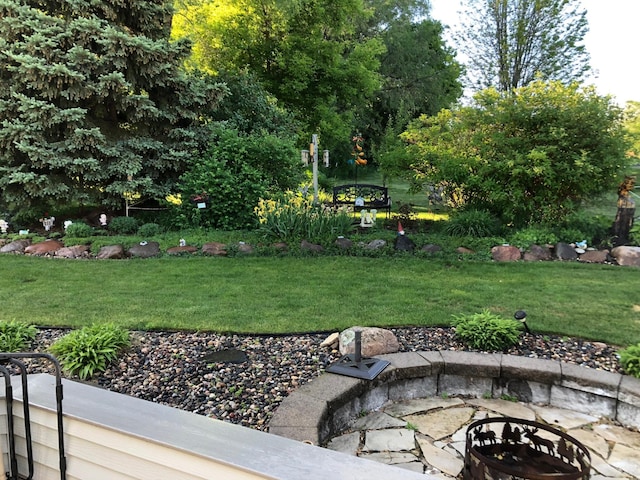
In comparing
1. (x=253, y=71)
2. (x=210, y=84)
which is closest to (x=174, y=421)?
(x=210, y=84)

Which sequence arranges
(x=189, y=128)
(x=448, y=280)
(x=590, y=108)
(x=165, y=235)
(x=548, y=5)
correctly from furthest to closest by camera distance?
(x=548, y=5) < (x=189, y=128) < (x=165, y=235) < (x=590, y=108) < (x=448, y=280)

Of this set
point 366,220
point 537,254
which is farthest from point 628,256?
point 366,220

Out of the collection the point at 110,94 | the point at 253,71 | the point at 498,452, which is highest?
Answer: the point at 253,71

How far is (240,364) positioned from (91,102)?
615 centimetres

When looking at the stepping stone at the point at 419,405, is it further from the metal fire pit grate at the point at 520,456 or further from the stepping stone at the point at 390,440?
the metal fire pit grate at the point at 520,456

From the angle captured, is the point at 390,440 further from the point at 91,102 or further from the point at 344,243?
the point at 91,102

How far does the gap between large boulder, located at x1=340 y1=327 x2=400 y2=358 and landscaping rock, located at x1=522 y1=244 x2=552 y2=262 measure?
3.54 m

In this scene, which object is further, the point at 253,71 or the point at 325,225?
the point at 253,71

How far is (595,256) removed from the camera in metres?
5.99

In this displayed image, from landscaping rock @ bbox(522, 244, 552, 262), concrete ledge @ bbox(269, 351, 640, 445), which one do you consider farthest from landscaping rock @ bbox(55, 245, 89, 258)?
landscaping rock @ bbox(522, 244, 552, 262)

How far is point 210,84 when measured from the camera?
Answer: 7883 mm

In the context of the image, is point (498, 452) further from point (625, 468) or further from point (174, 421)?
point (174, 421)

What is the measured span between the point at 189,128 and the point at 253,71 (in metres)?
3.73

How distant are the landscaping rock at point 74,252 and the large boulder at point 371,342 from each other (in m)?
4.58
